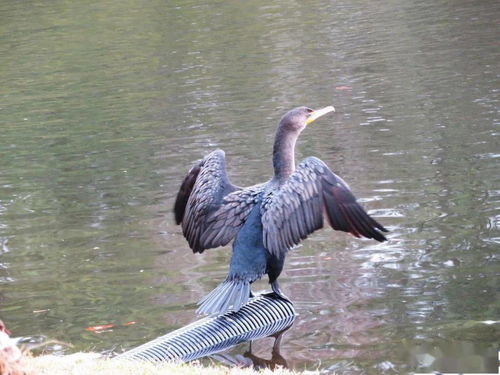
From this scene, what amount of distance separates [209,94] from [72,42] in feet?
25.8

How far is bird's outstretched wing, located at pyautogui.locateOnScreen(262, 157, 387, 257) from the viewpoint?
6605 mm

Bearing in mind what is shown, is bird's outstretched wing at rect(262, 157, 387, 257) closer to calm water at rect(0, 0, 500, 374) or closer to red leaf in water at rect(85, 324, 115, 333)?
calm water at rect(0, 0, 500, 374)

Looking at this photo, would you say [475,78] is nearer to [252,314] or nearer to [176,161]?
[176,161]

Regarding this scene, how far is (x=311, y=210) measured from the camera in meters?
6.65

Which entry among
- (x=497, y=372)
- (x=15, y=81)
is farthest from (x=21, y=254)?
(x=15, y=81)

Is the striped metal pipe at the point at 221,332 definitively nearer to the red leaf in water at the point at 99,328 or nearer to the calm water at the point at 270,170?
the calm water at the point at 270,170

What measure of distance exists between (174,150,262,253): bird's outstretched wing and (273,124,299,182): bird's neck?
23cm

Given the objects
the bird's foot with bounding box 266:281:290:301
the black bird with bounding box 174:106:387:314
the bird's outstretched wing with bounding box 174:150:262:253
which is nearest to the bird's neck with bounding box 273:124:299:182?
the black bird with bounding box 174:106:387:314

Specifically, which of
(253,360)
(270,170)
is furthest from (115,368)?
(270,170)

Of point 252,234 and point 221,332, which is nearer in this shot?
point 221,332

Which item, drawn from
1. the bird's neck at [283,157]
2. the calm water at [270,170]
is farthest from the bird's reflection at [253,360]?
the bird's neck at [283,157]

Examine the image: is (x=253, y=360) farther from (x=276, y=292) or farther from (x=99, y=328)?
(x=99, y=328)

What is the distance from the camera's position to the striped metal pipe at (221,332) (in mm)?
6441

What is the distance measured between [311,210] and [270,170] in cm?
420
